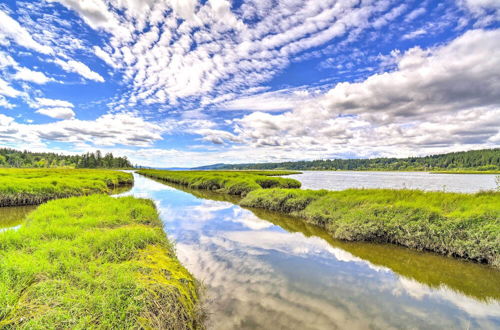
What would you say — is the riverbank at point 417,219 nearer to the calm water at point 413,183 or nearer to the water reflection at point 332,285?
the water reflection at point 332,285

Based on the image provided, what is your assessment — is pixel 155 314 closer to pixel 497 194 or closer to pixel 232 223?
pixel 232 223

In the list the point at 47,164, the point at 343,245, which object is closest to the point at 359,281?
the point at 343,245

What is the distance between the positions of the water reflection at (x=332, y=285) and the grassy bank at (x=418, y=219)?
0.70 m

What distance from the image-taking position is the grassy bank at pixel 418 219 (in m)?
9.75

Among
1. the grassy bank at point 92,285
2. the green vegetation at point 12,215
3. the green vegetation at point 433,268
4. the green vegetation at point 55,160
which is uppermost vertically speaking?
the green vegetation at point 55,160

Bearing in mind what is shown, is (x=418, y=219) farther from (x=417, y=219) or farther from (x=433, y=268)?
(x=433, y=268)

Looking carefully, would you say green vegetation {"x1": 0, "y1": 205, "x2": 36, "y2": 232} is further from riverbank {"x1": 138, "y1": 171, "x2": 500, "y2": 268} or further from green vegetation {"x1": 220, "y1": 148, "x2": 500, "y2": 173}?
green vegetation {"x1": 220, "y1": 148, "x2": 500, "y2": 173}

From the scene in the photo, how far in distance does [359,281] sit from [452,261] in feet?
15.1

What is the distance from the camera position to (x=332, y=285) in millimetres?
7977

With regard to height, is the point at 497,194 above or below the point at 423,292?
above

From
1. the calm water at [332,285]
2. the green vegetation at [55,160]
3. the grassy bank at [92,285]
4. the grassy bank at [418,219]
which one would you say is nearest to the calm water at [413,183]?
the grassy bank at [418,219]

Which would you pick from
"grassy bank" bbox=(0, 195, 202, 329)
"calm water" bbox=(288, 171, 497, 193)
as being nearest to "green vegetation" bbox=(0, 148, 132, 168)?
"calm water" bbox=(288, 171, 497, 193)

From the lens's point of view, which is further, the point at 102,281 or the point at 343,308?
the point at 343,308

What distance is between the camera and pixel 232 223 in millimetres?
16953
